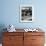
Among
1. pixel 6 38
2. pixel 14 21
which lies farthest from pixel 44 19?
pixel 6 38

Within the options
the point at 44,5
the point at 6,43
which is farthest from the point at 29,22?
the point at 6,43

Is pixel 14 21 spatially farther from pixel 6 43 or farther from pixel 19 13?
pixel 6 43

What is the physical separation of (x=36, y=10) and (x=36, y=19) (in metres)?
0.31

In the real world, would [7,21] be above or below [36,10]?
below

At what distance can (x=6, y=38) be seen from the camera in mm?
3678

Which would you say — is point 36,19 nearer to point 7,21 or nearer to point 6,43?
point 7,21

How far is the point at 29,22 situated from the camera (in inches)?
164

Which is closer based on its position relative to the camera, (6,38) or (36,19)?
(6,38)

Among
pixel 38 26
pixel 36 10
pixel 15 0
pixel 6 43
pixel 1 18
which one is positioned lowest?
pixel 6 43

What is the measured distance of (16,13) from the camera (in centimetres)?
416

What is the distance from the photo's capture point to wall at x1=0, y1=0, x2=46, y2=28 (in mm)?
4141

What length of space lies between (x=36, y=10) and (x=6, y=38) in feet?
4.58

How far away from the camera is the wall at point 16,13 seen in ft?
13.6

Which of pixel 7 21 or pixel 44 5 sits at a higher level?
pixel 44 5
